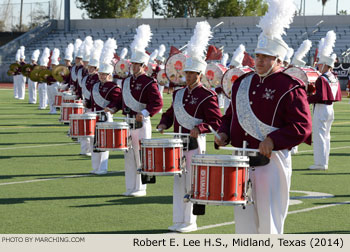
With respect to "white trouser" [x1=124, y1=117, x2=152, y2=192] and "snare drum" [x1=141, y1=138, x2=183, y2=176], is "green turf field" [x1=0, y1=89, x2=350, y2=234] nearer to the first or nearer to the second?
"white trouser" [x1=124, y1=117, x2=152, y2=192]

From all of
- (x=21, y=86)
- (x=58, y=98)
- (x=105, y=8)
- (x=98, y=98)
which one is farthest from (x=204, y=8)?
(x=98, y=98)

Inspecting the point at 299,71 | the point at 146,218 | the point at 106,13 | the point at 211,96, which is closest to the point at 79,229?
the point at 146,218

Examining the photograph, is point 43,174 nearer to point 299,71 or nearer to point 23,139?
point 299,71

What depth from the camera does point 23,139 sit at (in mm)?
16531

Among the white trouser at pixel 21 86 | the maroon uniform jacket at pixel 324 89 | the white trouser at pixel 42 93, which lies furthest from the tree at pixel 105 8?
the maroon uniform jacket at pixel 324 89

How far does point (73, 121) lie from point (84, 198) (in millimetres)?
2507

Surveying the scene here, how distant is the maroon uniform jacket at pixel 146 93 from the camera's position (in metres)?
9.43

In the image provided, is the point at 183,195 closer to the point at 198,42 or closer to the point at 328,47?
the point at 198,42

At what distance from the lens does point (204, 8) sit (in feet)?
234

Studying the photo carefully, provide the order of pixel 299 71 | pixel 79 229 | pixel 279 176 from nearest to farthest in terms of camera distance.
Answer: pixel 279 176 → pixel 79 229 → pixel 299 71

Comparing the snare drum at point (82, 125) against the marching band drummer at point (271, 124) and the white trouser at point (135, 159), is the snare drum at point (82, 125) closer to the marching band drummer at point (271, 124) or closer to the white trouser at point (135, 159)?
the white trouser at point (135, 159)

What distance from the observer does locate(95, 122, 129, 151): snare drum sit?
30.3ft

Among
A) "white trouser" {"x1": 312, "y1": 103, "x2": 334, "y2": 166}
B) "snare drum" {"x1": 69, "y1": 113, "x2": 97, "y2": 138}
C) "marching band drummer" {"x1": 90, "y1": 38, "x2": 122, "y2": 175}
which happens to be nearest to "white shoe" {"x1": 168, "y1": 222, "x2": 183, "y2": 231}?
"marching band drummer" {"x1": 90, "y1": 38, "x2": 122, "y2": 175}

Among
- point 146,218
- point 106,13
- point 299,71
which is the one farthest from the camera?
point 106,13
